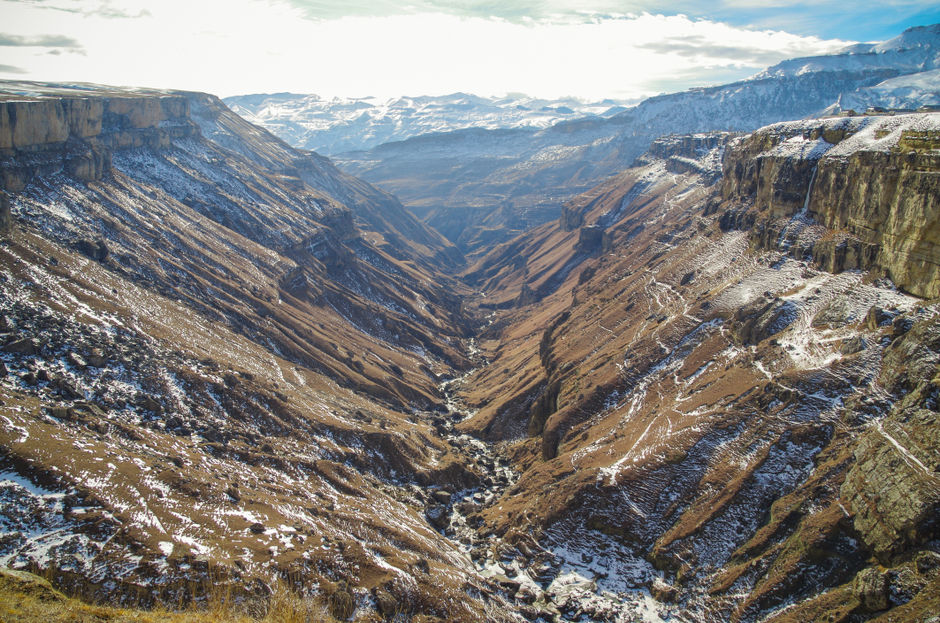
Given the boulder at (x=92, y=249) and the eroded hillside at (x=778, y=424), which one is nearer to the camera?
the eroded hillside at (x=778, y=424)

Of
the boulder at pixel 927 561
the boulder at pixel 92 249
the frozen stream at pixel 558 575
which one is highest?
the boulder at pixel 92 249

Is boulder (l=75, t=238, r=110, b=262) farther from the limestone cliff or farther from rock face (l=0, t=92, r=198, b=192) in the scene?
the limestone cliff

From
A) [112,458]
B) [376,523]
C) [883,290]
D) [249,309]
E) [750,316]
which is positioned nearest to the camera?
[112,458]

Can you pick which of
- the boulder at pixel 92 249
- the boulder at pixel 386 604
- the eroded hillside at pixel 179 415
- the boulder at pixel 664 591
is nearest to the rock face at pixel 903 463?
the boulder at pixel 664 591

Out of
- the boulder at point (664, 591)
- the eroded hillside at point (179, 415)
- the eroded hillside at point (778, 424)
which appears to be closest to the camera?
the eroded hillside at point (179, 415)

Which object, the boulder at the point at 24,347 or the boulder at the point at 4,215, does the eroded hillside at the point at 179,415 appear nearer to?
the boulder at the point at 24,347

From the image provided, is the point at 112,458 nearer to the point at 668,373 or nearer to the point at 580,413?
the point at 580,413

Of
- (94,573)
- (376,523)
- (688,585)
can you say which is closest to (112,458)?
(94,573)

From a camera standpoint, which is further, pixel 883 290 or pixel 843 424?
pixel 883 290
